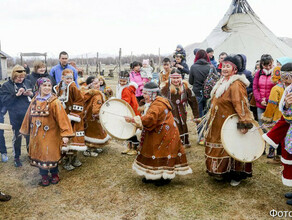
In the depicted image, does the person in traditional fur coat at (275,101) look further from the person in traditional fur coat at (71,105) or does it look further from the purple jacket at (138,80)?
the person in traditional fur coat at (71,105)

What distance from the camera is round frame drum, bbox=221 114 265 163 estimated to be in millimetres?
3480

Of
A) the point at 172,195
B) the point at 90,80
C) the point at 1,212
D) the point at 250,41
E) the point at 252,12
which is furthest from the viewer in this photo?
the point at 252,12

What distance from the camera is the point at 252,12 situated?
44.4 feet

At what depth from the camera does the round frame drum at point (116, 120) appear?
3591mm

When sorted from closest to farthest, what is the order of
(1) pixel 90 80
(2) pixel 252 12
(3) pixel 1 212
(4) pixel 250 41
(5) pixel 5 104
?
(3) pixel 1 212
(5) pixel 5 104
(1) pixel 90 80
(4) pixel 250 41
(2) pixel 252 12

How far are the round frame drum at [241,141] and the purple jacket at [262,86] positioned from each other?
5.46 feet

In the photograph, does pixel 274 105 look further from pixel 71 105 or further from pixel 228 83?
pixel 71 105

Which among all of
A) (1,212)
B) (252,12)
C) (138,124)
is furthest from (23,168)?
(252,12)

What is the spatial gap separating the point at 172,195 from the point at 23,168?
2860mm

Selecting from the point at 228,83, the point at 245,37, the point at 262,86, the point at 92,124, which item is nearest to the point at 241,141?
the point at 228,83

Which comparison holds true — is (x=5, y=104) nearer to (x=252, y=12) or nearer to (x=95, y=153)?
(x=95, y=153)

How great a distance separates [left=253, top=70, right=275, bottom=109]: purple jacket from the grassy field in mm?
1237

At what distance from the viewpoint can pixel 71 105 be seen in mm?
4645

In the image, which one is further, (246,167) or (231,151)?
(246,167)
